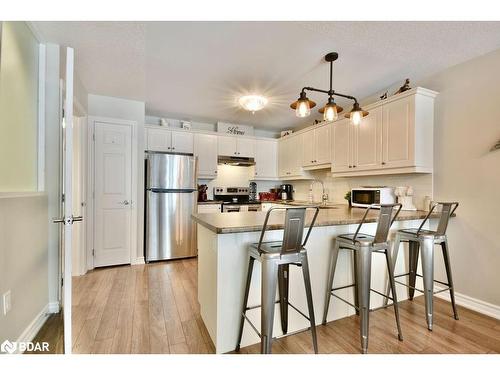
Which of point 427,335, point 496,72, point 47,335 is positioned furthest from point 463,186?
point 47,335

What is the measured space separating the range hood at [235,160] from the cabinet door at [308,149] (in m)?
1.03

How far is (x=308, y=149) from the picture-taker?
404cm

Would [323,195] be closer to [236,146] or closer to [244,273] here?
[236,146]

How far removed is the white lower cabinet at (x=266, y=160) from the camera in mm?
4730

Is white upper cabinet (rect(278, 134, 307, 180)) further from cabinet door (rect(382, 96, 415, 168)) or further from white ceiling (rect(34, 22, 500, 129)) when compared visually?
cabinet door (rect(382, 96, 415, 168))

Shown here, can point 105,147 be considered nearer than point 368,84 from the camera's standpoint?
No

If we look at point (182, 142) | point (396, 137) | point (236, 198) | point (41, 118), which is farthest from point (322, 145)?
point (41, 118)

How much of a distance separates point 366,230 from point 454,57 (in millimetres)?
1827

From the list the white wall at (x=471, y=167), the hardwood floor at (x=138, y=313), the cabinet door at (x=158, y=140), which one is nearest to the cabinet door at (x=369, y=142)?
the white wall at (x=471, y=167)

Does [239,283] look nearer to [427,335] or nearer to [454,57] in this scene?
[427,335]

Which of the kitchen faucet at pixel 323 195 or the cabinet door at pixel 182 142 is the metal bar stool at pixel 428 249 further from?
the cabinet door at pixel 182 142

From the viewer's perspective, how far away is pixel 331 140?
3.57 metres

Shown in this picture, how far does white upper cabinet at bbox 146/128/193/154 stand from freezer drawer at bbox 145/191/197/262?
0.82 m
